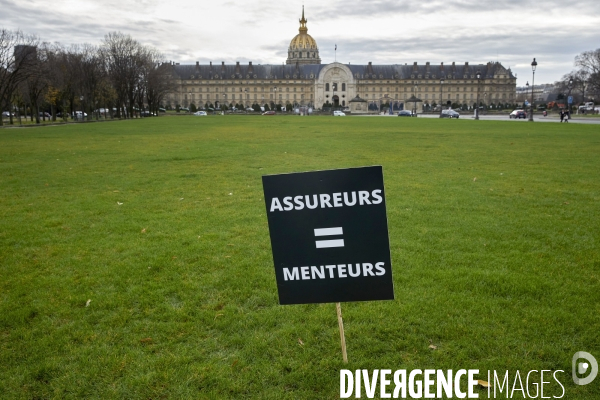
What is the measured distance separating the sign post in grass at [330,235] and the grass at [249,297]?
0.71m

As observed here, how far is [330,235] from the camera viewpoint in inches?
147

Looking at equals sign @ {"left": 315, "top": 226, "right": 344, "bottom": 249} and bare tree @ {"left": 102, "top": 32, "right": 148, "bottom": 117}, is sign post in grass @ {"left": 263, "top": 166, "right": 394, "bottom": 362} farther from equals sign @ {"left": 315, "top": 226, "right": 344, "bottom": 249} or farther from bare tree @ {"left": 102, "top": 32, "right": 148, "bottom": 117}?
bare tree @ {"left": 102, "top": 32, "right": 148, "bottom": 117}

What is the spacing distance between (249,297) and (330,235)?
1.91 m

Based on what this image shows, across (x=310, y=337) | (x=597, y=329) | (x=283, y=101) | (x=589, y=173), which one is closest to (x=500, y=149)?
(x=589, y=173)

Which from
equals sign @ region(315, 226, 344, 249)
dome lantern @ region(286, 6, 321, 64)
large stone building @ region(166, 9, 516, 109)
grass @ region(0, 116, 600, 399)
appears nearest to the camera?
equals sign @ region(315, 226, 344, 249)

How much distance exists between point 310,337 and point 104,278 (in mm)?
2917

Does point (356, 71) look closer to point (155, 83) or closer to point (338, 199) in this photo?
point (155, 83)

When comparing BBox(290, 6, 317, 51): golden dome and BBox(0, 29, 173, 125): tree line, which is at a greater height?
BBox(290, 6, 317, 51): golden dome

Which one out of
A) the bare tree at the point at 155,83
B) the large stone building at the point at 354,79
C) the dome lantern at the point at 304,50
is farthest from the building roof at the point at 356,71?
the bare tree at the point at 155,83

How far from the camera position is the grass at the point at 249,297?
12.9ft

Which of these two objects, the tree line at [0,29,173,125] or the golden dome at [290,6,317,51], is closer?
the tree line at [0,29,173,125]

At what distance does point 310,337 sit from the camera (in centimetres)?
439

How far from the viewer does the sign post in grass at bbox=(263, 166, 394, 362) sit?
362 cm

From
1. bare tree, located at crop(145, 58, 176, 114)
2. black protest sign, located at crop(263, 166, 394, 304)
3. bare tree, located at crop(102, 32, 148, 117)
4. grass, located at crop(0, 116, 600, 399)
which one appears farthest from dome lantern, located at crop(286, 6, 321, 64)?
black protest sign, located at crop(263, 166, 394, 304)
